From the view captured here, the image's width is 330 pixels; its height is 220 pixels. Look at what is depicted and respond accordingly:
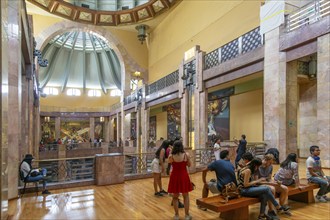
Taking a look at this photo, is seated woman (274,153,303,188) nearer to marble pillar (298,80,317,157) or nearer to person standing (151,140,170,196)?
person standing (151,140,170,196)

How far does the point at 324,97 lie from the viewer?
743cm

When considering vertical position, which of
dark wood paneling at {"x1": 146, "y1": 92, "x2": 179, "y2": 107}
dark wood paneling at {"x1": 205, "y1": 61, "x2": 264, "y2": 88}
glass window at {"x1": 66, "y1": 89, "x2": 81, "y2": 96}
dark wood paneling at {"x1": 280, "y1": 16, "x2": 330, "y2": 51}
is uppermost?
glass window at {"x1": 66, "y1": 89, "x2": 81, "y2": 96}

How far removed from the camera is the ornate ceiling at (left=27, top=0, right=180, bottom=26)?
1947 centimetres

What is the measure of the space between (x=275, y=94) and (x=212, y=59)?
4.27 meters

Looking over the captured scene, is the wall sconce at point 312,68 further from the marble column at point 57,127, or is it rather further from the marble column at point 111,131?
the marble column at point 57,127

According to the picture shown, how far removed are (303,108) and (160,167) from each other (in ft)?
29.3

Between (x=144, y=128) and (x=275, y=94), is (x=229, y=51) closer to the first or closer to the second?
(x=275, y=94)

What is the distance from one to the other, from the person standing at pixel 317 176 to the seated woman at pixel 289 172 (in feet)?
1.67

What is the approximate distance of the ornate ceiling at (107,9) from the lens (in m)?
19.5

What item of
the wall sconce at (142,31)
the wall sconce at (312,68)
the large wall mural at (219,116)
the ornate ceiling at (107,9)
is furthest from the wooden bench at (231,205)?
the wall sconce at (142,31)

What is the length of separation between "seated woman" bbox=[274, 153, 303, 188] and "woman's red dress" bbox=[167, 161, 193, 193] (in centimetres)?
170

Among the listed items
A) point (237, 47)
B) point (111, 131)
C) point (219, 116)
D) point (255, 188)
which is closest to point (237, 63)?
point (237, 47)

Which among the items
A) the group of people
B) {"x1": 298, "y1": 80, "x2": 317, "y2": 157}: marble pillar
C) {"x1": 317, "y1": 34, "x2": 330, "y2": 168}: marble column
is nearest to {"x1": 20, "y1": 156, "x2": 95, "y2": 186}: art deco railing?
the group of people

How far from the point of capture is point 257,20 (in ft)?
40.4
